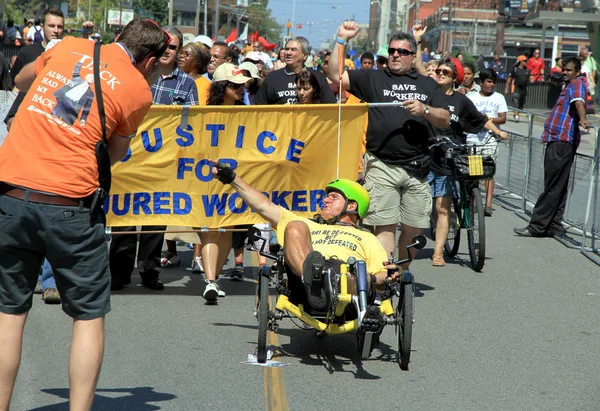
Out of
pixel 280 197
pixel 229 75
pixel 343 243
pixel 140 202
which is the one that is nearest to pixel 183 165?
pixel 140 202

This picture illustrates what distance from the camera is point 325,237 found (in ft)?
23.2

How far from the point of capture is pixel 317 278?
Answer: 6383 millimetres

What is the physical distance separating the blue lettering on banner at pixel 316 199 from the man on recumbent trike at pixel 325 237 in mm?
1521

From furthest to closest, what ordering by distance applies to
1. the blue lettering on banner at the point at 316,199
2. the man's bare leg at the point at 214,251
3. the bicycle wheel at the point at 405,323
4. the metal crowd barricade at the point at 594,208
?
the metal crowd barricade at the point at 594,208
the blue lettering on banner at the point at 316,199
the man's bare leg at the point at 214,251
the bicycle wheel at the point at 405,323

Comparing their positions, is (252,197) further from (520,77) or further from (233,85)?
(520,77)

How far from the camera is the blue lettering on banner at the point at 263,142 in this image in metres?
8.74

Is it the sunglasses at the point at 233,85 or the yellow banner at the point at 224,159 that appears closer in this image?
the yellow banner at the point at 224,159

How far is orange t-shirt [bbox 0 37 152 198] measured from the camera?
15.1 ft

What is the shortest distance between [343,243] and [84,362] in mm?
2691

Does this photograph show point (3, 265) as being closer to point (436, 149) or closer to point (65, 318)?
point (65, 318)

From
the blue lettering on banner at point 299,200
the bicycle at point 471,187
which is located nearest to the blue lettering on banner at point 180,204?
the blue lettering on banner at point 299,200

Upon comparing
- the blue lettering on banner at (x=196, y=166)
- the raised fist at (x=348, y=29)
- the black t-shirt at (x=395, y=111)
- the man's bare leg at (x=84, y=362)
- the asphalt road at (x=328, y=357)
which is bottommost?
the asphalt road at (x=328, y=357)

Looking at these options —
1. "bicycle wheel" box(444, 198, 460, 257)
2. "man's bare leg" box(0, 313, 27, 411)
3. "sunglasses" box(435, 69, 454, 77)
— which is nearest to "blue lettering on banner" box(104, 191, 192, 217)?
"bicycle wheel" box(444, 198, 460, 257)

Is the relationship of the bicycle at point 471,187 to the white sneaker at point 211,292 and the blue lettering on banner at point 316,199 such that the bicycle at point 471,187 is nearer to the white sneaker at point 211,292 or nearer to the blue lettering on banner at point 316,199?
the blue lettering on banner at point 316,199
